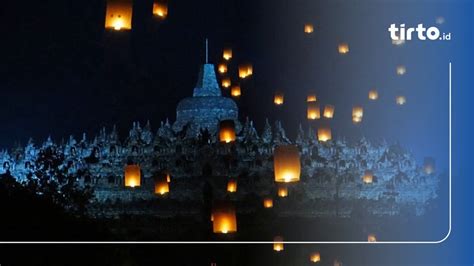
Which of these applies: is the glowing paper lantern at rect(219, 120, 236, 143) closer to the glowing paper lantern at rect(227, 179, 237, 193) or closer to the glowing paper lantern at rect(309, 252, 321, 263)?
the glowing paper lantern at rect(309, 252, 321, 263)

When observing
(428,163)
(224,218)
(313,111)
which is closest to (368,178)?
(428,163)

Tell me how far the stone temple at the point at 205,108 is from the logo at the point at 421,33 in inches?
533

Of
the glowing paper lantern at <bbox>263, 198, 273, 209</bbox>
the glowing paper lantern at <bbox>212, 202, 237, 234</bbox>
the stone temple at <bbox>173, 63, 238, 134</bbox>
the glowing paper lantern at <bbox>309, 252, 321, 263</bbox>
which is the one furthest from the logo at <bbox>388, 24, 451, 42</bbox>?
the stone temple at <bbox>173, 63, 238, 134</bbox>

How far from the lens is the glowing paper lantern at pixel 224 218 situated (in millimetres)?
6613

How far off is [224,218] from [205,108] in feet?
41.1

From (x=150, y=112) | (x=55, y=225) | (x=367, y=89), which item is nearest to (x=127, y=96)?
(x=150, y=112)

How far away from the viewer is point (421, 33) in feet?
17.1

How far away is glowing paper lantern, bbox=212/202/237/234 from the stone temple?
39.3 feet

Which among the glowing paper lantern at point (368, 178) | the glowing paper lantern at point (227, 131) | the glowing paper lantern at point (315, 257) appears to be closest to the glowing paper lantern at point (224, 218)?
the glowing paper lantern at point (315, 257)

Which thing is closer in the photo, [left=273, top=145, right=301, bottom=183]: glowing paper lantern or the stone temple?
[left=273, top=145, right=301, bottom=183]: glowing paper lantern

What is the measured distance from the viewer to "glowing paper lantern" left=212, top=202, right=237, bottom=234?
6613mm

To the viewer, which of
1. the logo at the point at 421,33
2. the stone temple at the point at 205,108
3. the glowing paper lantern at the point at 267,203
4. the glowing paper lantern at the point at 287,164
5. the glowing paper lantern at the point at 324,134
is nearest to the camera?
the logo at the point at 421,33

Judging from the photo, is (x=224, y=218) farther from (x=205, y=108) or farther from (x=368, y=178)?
(x=205, y=108)

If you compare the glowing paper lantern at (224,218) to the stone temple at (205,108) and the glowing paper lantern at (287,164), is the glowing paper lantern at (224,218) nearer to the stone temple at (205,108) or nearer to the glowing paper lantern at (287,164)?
the glowing paper lantern at (287,164)
